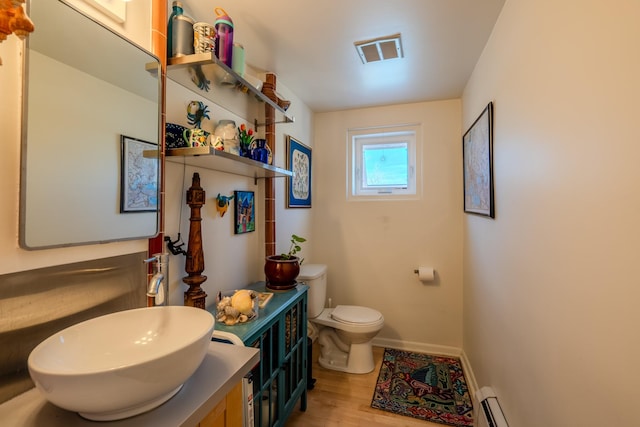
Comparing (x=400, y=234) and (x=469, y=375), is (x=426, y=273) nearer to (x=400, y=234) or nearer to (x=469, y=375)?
(x=400, y=234)

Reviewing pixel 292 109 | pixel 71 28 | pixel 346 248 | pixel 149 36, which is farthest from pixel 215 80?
pixel 346 248

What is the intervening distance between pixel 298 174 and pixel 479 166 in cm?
136

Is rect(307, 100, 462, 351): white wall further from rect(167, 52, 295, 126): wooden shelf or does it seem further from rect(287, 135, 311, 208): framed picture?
rect(167, 52, 295, 126): wooden shelf

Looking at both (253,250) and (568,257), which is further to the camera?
(253,250)

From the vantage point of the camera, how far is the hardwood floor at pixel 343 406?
1678 mm

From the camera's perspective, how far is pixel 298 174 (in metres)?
2.43

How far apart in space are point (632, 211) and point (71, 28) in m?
1.49

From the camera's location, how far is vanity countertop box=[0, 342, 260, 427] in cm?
59

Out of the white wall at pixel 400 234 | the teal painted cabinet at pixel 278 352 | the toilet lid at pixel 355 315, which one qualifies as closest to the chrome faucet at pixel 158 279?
the teal painted cabinet at pixel 278 352

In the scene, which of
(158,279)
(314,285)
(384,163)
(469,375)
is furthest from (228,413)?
(384,163)

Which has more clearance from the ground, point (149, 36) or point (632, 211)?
point (149, 36)

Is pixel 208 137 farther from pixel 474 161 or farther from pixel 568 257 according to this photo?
pixel 474 161

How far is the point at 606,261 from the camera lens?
2.12 feet

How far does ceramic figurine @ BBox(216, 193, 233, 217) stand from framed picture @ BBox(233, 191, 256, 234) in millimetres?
112
